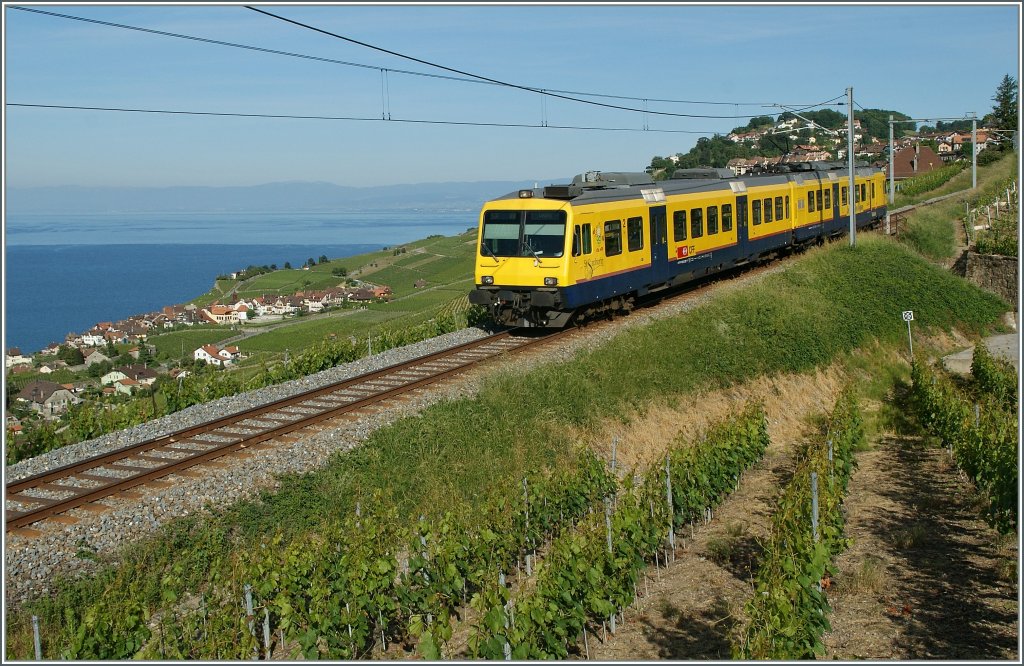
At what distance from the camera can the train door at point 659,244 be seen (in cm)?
2225

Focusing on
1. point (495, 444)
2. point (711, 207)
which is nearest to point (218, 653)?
point (495, 444)

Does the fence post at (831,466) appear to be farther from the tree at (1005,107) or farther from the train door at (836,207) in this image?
the tree at (1005,107)

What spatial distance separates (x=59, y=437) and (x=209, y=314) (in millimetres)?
55175

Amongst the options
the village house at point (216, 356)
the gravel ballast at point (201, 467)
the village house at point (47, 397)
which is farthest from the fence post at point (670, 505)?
the village house at point (216, 356)

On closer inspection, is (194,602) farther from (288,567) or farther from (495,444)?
(495,444)

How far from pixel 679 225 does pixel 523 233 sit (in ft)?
18.7

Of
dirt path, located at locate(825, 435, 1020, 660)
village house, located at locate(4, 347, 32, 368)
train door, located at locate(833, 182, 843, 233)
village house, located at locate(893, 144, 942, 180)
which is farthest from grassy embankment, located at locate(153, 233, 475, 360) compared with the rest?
village house, located at locate(893, 144, 942, 180)

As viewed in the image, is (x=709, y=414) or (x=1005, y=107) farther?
(x=1005, y=107)

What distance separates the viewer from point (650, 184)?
23.0 m

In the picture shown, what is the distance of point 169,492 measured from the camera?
38.0ft

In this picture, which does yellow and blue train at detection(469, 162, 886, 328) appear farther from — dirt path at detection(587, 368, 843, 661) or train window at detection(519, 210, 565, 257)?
dirt path at detection(587, 368, 843, 661)

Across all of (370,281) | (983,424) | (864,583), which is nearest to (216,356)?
(983,424)

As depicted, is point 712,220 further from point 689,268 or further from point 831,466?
point 831,466

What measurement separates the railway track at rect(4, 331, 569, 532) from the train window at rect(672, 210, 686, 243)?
680 cm
